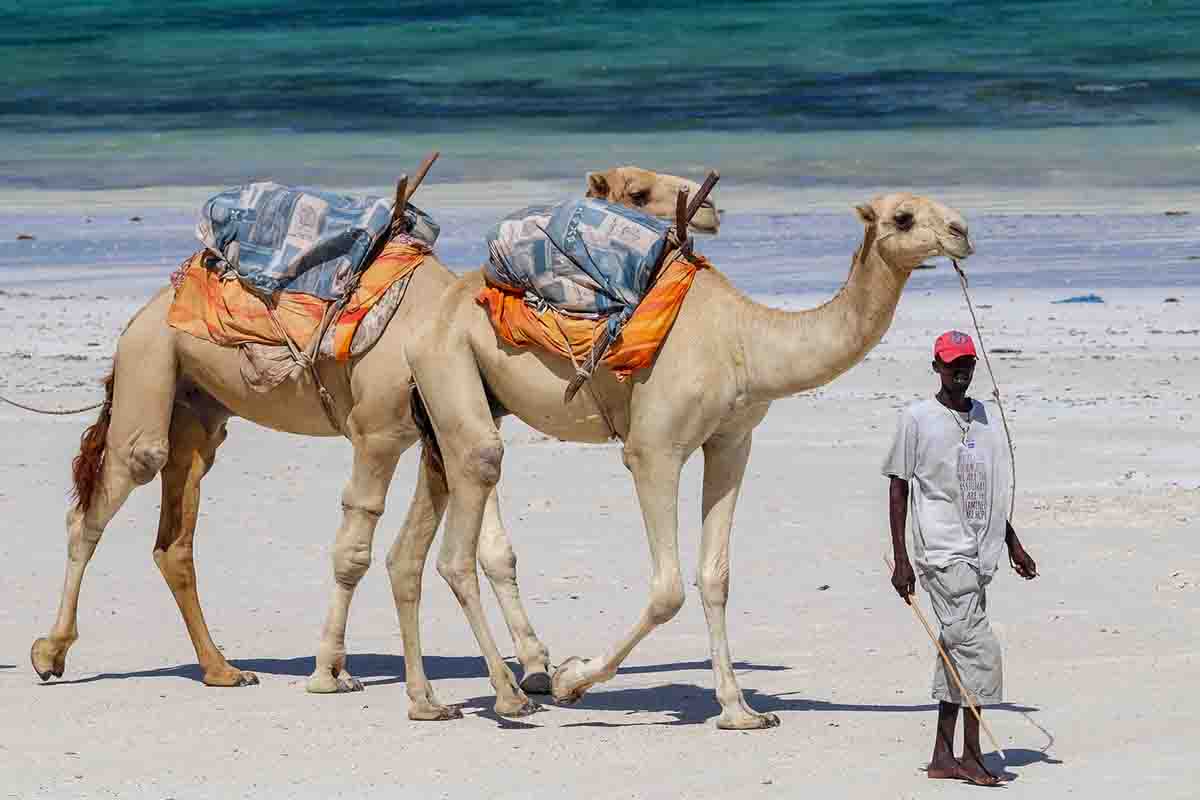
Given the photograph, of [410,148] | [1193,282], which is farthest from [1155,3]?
[1193,282]

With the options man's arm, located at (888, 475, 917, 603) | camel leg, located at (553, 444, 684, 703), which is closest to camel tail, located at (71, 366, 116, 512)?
camel leg, located at (553, 444, 684, 703)

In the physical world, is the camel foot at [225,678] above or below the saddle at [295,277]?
below

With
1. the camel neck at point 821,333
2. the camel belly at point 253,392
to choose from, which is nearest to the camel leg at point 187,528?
the camel belly at point 253,392

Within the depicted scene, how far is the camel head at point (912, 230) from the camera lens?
8.30 metres

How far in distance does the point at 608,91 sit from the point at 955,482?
46.8 meters

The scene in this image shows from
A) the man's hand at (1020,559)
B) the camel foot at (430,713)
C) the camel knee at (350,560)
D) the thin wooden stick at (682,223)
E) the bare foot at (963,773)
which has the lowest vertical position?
the camel foot at (430,713)

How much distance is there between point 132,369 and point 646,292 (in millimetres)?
2514

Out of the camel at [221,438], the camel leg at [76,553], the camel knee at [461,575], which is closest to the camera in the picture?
the camel knee at [461,575]

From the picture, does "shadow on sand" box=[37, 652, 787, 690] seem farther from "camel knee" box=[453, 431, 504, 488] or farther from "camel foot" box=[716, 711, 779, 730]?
"camel knee" box=[453, 431, 504, 488]

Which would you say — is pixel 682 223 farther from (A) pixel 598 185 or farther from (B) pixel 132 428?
(B) pixel 132 428

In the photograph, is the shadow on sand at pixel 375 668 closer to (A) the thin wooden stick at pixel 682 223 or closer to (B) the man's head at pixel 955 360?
(A) the thin wooden stick at pixel 682 223

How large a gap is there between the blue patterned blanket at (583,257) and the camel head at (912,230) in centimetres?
100

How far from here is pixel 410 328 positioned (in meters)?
9.83

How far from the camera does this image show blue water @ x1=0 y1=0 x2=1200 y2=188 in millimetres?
39188
